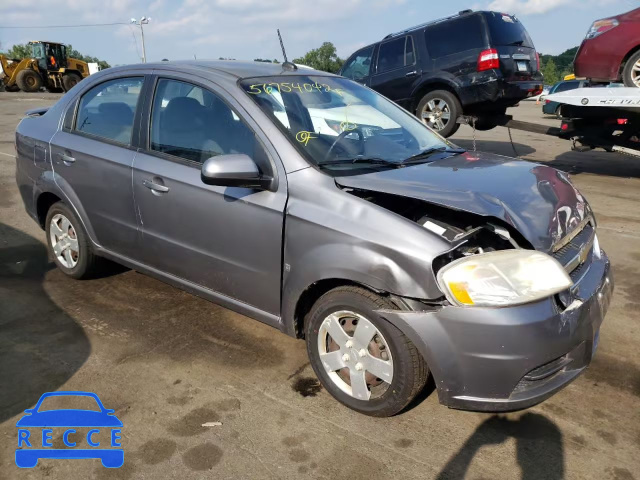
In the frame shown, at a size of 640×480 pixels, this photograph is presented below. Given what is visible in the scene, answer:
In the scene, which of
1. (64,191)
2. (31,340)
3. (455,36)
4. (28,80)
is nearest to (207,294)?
(31,340)

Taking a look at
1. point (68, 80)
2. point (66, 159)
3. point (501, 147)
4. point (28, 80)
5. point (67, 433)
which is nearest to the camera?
point (67, 433)

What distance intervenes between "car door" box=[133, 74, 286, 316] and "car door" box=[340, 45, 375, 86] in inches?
293

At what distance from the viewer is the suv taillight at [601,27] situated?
7.81 meters

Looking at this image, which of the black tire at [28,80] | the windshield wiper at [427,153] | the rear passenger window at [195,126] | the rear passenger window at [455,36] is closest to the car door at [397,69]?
the rear passenger window at [455,36]

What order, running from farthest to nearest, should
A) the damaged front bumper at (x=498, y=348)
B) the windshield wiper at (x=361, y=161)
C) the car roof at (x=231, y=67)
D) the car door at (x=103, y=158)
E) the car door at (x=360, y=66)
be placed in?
the car door at (x=360, y=66), the car door at (x=103, y=158), the car roof at (x=231, y=67), the windshield wiper at (x=361, y=161), the damaged front bumper at (x=498, y=348)

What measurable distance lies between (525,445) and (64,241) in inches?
144

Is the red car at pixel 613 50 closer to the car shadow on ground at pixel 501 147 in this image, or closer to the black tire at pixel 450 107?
the black tire at pixel 450 107

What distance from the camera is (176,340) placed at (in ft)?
11.6

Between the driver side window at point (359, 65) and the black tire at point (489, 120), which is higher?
the driver side window at point (359, 65)

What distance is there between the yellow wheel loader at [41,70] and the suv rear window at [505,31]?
1058 inches

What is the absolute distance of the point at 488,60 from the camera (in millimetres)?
8664

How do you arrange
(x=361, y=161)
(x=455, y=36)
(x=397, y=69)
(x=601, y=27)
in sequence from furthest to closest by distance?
1. (x=397, y=69)
2. (x=455, y=36)
3. (x=601, y=27)
4. (x=361, y=161)

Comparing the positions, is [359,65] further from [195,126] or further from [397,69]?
[195,126]

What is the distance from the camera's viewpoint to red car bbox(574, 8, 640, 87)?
763 centimetres
